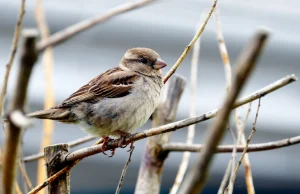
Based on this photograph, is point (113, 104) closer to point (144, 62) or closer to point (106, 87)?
point (106, 87)

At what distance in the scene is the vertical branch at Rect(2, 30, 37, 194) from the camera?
0.84m

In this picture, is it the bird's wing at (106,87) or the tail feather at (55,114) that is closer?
the tail feather at (55,114)

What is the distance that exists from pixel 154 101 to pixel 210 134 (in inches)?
89.8

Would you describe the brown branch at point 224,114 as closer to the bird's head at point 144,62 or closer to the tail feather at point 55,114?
the tail feather at point 55,114

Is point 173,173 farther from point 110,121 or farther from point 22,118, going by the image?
point 22,118

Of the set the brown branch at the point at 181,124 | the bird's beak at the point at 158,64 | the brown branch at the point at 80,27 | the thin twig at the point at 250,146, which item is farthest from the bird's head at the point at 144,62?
the brown branch at the point at 80,27

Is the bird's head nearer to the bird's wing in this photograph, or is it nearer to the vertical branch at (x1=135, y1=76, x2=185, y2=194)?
the bird's wing

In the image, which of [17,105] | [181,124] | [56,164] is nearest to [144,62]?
[56,164]

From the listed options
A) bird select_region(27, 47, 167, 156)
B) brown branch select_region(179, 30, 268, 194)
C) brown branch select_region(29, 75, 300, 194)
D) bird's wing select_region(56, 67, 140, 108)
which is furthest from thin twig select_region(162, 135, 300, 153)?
brown branch select_region(179, 30, 268, 194)

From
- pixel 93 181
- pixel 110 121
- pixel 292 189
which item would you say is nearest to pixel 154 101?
pixel 110 121

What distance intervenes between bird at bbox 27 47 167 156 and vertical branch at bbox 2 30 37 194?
1.86m

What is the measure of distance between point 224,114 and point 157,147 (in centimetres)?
202

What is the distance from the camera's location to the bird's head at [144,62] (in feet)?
11.6

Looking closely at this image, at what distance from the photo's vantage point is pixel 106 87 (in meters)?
3.36
